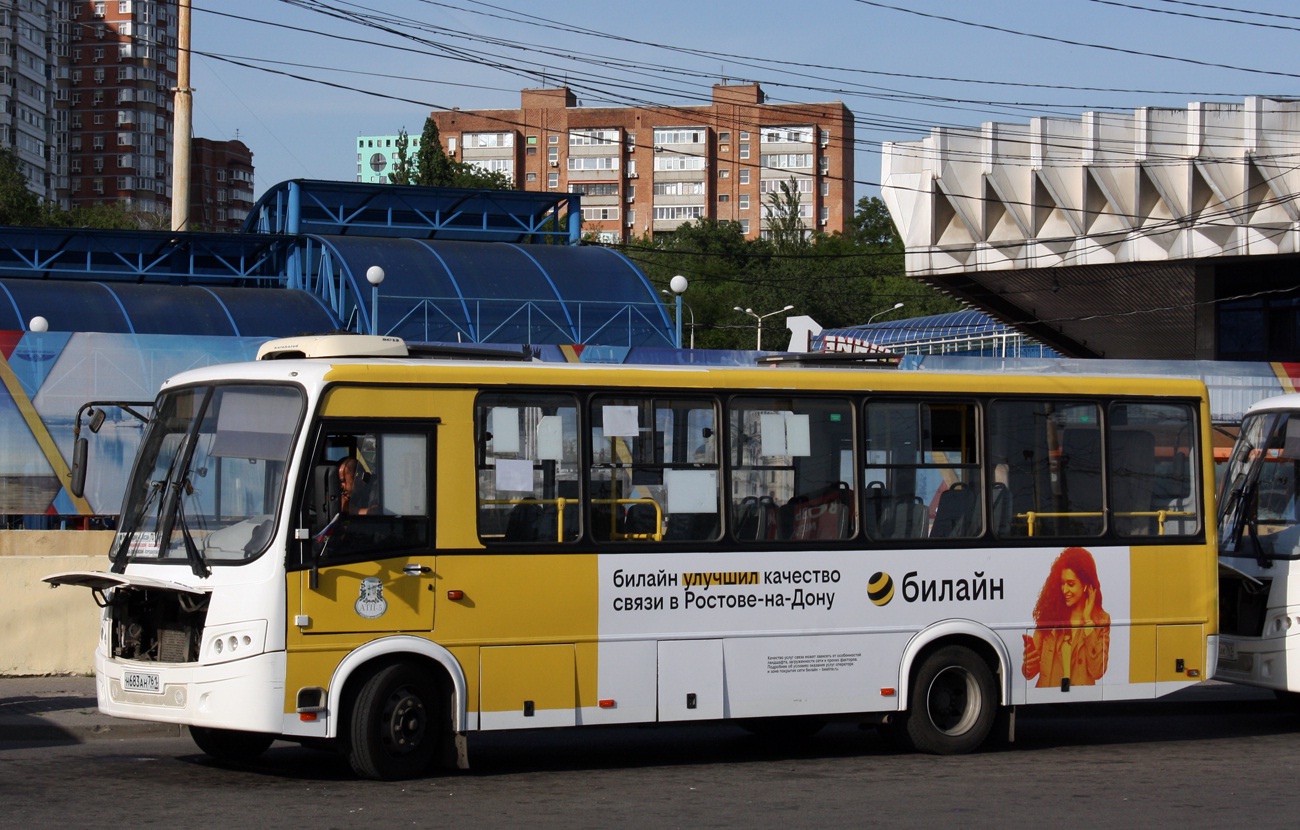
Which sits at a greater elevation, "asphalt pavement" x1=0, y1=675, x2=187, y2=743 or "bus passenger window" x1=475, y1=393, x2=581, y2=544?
"bus passenger window" x1=475, y1=393, x2=581, y2=544

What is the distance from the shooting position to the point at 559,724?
33.8 feet

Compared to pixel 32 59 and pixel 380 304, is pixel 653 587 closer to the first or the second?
pixel 380 304

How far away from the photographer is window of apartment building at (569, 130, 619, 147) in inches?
5167

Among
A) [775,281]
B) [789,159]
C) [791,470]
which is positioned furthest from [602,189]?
[791,470]

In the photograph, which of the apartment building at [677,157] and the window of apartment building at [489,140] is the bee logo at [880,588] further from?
the window of apartment building at [489,140]

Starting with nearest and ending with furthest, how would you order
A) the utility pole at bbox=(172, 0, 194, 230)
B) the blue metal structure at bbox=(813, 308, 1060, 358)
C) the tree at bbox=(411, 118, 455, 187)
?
the utility pole at bbox=(172, 0, 194, 230)
the blue metal structure at bbox=(813, 308, 1060, 358)
the tree at bbox=(411, 118, 455, 187)

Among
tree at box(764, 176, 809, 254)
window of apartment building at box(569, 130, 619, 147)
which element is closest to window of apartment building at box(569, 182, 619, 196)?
window of apartment building at box(569, 130, 619, 147)

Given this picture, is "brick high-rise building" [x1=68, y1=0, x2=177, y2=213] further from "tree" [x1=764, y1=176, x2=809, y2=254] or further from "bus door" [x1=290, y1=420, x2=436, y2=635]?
"bus door" [x1=290, y1=420, x2=436, y2=635]

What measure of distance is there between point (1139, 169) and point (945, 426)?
22759 millimetres

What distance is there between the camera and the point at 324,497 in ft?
31.9

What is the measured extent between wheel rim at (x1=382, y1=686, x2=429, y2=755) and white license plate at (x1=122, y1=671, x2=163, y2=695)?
1415mm

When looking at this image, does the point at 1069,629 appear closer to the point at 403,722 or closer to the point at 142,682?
the point at 403,722

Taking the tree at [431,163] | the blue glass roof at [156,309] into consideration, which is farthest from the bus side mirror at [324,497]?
the tree at [431,163]

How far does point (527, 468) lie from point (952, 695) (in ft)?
12.4
